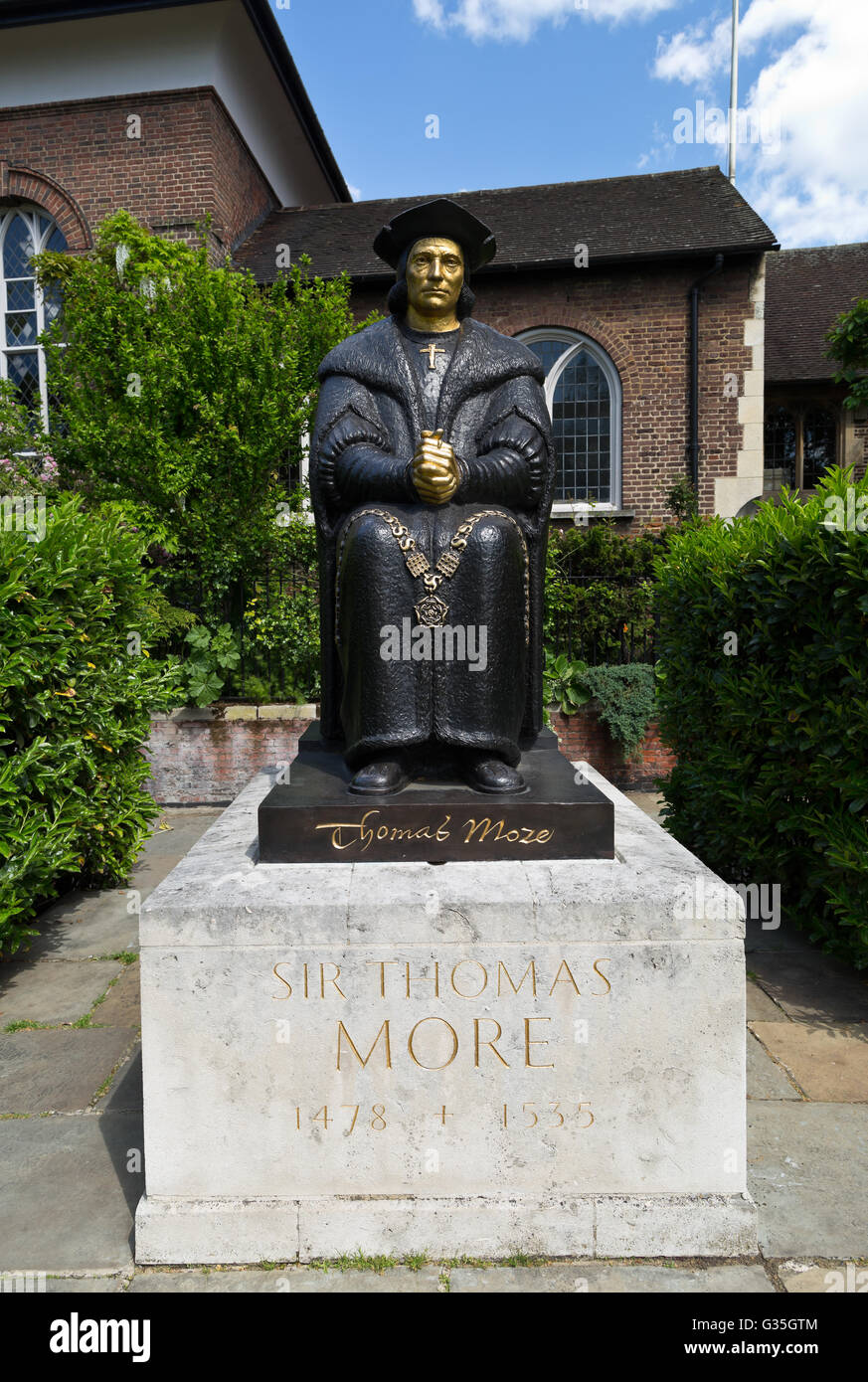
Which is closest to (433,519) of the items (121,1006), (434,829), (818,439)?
(434,829)

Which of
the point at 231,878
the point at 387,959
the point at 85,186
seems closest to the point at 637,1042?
the point at 387,959

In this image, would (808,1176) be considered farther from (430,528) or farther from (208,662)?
(208,662)

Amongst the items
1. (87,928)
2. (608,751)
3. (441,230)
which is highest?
(441,230)

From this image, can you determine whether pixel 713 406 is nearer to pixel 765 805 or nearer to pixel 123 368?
pixel 123 368

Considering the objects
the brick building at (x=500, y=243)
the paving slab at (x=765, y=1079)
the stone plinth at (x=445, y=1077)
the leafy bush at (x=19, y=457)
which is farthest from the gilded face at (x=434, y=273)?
the brick building at (x=500, y=243)

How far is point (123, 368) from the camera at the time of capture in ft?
29.0

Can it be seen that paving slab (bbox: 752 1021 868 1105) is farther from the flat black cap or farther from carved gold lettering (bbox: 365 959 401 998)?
the flat black cap

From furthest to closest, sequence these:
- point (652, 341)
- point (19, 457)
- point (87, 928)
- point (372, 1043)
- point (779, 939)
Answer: point (652, 341)
point (19, 457)
point (87, 928)
point (779, 939)
point (372, 1043)

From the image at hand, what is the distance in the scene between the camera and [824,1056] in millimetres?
3389

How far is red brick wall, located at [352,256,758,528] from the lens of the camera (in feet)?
40.8

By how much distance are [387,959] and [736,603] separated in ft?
10.7

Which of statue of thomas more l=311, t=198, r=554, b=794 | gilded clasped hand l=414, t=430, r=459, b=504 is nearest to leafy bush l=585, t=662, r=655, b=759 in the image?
statue of thomas more l=311, t=198, r=554, b=794

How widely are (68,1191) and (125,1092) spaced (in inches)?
23.6

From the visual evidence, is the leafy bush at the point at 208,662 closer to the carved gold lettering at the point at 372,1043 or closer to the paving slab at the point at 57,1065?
the paving slab at the point at 57,1065
